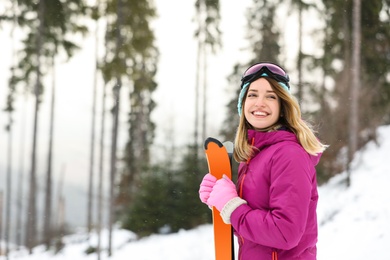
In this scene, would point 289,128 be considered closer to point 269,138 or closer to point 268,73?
point 269,138

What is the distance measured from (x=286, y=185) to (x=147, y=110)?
23.6 meters

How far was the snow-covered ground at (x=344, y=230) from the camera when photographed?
25.2ft

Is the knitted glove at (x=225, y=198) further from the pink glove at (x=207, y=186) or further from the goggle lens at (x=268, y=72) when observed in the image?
the goggle lens at (x=268, y=72)

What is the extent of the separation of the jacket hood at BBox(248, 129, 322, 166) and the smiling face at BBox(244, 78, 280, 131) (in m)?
0.06

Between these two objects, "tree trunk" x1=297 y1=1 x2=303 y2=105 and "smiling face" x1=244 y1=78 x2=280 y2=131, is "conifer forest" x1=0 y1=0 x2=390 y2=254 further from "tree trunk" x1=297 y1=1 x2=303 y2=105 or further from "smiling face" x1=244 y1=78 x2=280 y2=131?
"smiling face" x1=244 y1=78 x2=280 y2=131

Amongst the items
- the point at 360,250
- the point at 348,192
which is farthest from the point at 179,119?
the point at 360,250

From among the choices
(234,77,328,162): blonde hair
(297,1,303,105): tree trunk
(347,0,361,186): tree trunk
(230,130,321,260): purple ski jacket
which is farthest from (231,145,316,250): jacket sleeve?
(297,1,303,105): tree trunk

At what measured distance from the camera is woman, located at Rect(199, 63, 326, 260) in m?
1.49

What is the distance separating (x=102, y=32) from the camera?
16.3m

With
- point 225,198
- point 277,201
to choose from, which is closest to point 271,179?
point 277,201

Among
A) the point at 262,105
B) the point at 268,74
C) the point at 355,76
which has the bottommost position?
the point at 262,105

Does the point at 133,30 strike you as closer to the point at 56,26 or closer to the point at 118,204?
the point at 56,26

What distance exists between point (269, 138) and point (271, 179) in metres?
0.19

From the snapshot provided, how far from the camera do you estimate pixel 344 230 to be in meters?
8.77
